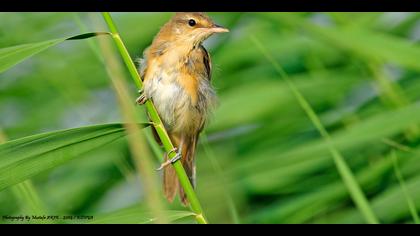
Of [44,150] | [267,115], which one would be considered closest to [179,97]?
[267,115]

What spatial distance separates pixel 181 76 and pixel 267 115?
0.43m

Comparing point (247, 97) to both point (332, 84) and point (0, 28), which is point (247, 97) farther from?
point (0, 28)

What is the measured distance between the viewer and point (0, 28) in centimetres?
234

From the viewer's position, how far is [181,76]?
2.13m

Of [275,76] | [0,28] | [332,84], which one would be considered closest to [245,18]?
[275,76]

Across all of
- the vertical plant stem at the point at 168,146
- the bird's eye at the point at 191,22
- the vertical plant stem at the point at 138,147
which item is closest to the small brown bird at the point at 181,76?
the bird's eye at the point at 191,22

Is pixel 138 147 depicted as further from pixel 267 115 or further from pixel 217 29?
pixel 267 115

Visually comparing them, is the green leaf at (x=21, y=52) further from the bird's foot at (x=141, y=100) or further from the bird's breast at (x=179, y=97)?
the bird's breast at (x=179, y=97)

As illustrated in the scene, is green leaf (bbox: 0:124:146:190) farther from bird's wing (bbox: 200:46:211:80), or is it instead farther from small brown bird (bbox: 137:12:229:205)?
bird's wing (bbox: 200:46:211:80)

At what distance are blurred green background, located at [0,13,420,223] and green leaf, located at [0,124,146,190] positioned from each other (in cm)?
73

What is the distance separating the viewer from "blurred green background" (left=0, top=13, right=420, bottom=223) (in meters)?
2.03

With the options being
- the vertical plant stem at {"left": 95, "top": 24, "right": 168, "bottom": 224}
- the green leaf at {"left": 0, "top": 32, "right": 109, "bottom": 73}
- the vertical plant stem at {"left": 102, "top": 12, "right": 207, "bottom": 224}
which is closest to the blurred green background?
the vertical plant stem at {"left": 102, "top": 12, "right": 207, "bottom": 224}
